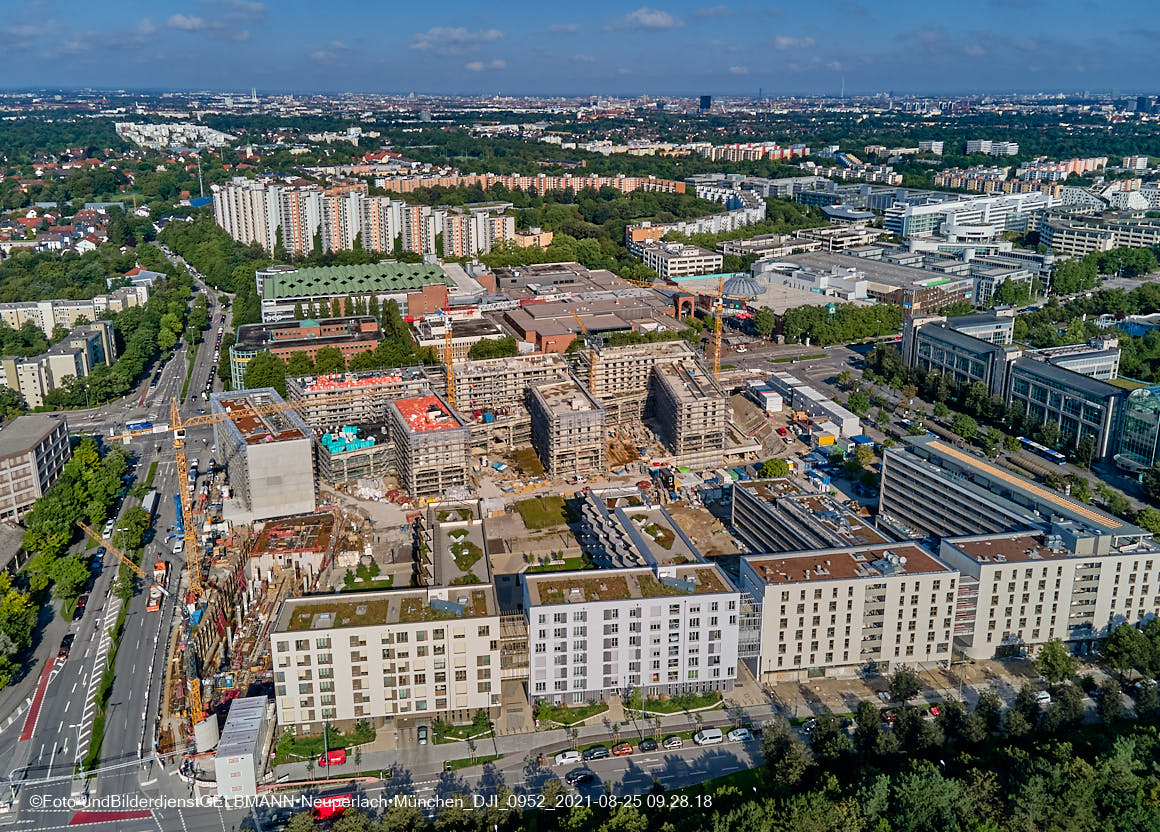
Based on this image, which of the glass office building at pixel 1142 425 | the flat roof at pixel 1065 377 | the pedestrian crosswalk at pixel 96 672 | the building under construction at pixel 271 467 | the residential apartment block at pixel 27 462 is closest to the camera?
the pedestrian crosswalk at pixel 96 672

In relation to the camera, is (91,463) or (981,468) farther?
(91,463)

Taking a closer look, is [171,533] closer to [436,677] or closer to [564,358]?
[436,677]

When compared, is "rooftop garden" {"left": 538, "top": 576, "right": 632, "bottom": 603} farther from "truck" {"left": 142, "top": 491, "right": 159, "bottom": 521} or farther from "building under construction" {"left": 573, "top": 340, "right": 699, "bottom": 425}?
"building under construction" {"left": 573, "top": 340, "right": 699, "bottom": 425}

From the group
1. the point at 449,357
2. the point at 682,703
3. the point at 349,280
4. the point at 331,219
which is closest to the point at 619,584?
the point at 682,703

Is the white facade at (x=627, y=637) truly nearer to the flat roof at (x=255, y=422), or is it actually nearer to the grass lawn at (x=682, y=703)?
the grass lawn at (x=682, y=703)

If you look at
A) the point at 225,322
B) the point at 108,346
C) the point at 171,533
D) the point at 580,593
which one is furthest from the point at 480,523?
the point at 225,322

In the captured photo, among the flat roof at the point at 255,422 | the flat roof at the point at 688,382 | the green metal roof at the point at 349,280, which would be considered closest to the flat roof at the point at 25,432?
the flat roof at the point at 255,422

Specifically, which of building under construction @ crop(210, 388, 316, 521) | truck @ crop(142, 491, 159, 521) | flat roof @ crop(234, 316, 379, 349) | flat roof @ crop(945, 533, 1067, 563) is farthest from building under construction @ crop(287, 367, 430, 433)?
flat roof @ crop(945, 533, 1067, 563)

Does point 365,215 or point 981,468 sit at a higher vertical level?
point 365,215
